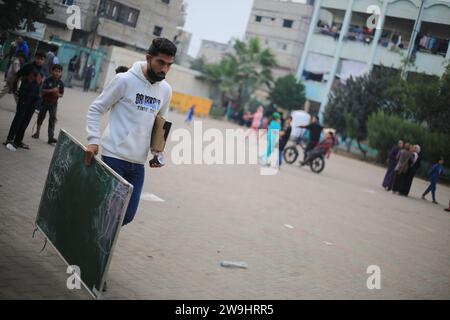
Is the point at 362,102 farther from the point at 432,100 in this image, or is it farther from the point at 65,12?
the point at 65,12

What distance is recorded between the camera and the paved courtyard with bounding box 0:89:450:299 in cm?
425

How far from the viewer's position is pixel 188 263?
16.6ft

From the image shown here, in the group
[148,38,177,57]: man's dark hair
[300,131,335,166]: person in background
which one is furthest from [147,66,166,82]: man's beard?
[300,131,335,166]: person in background

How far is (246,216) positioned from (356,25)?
3505 centimetres

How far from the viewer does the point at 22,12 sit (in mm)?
8320

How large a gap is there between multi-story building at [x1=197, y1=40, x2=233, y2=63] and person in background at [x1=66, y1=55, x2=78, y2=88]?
180ft

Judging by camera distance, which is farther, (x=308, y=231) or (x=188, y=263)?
(x=308, y=231)

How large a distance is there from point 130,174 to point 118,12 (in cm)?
624

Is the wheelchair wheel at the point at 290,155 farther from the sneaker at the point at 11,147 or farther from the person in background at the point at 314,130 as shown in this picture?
the sneaker at the point at 11,147

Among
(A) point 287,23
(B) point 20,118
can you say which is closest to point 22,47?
(B) point 20,118

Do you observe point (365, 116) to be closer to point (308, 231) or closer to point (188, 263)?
point (308, 231)

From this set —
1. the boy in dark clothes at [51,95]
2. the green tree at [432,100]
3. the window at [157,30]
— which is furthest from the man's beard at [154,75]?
the green tree at [432,100]

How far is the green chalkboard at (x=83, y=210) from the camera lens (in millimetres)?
3312
